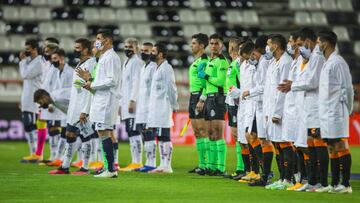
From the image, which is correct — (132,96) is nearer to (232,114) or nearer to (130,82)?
(130,82)

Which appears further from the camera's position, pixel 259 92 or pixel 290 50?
pixel 259 92

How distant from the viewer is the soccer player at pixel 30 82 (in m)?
19.7

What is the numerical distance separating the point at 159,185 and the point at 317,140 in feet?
8.84

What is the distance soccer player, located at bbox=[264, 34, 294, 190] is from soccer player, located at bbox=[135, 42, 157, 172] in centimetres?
463

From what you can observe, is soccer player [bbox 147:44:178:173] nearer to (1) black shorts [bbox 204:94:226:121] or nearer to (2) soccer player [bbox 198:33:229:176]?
(2) soccer player [bbox 198:33:229:176]

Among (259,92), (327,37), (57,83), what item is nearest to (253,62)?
(259,92)

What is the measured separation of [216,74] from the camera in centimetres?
1557

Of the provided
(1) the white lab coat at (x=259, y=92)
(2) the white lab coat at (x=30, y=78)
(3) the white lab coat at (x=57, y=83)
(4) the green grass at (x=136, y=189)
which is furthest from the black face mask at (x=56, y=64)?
(1) the white lab coat at (x=259, y=92)

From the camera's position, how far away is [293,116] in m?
12.2

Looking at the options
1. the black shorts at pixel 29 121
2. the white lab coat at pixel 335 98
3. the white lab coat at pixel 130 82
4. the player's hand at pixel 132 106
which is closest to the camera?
the white lab coat at pixel 335 98

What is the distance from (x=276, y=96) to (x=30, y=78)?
29.4 ft

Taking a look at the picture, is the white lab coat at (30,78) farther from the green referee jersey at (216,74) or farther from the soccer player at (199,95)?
the green referee jersey at (216,74)

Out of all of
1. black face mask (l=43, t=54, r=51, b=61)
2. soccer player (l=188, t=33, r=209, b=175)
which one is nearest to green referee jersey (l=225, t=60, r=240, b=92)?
soccer player (l=188, t=33, r=209, b=175)

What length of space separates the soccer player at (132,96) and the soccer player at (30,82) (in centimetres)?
303
